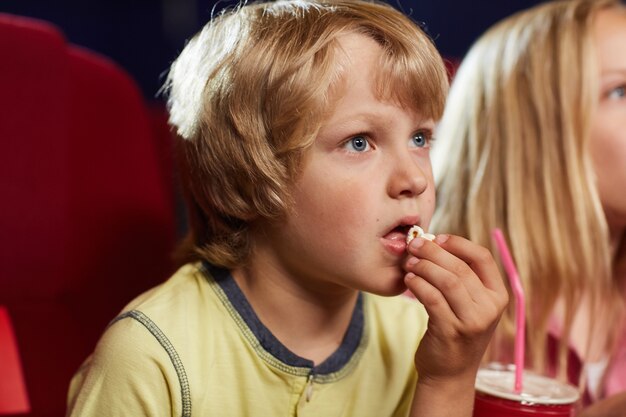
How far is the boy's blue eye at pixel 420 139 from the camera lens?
1055mm

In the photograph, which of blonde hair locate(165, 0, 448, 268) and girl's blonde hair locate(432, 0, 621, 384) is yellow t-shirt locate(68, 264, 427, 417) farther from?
girl's blonde hair locate(432, 0, 621, 384)

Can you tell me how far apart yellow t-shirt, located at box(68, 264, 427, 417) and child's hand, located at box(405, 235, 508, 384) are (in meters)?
0.18

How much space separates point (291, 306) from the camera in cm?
111

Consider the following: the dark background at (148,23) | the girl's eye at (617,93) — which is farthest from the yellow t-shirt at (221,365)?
the dark background at (148,23)

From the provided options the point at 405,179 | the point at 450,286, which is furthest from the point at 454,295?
the point at 405,179

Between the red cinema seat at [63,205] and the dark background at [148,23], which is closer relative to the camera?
the red cinema seat at [63,205]

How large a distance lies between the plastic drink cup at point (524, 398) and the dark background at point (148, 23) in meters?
1.53

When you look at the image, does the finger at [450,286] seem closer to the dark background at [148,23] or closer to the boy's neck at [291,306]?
the boy's neck at [291,306]

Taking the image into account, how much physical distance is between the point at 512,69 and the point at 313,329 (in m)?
0.67

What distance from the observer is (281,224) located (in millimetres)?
1058

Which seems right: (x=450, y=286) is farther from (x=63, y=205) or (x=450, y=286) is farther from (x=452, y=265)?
(x=63, y=205)

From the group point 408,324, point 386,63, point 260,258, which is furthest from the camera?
point 408,324

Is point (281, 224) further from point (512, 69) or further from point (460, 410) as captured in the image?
point (512, 69)

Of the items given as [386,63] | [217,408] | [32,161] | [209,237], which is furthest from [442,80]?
[32,161]
